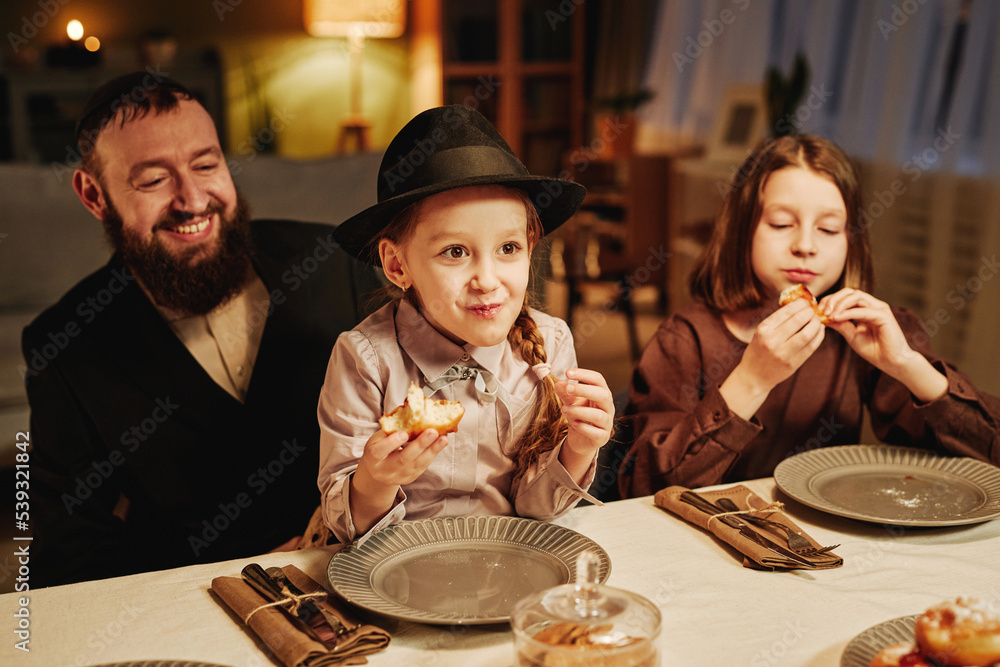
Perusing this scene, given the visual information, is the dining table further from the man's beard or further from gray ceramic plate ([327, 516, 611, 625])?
the man's beard

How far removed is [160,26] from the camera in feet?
22.8

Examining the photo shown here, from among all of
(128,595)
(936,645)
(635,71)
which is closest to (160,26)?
(635,71)

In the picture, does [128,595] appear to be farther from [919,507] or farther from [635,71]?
[635,71]

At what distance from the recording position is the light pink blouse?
1339mm

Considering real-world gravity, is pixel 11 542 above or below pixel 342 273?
below

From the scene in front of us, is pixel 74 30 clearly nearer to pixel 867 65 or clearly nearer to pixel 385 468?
pixel 867 65

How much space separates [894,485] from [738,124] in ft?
14.5

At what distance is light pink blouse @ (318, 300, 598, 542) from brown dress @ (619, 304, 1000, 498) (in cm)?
35

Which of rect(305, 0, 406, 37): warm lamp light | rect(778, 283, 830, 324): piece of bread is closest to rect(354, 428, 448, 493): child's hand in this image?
rect(778, 283, 830, 324): piece of bread

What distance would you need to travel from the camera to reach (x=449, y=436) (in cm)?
144

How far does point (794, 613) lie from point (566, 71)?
23.4 feet

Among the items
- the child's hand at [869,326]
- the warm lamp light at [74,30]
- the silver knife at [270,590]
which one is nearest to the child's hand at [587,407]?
the silver knife at [270,590]

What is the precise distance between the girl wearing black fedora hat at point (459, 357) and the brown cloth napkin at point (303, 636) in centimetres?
20

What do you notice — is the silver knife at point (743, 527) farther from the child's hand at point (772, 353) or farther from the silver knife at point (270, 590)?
the silver knife at point (270, 590)
